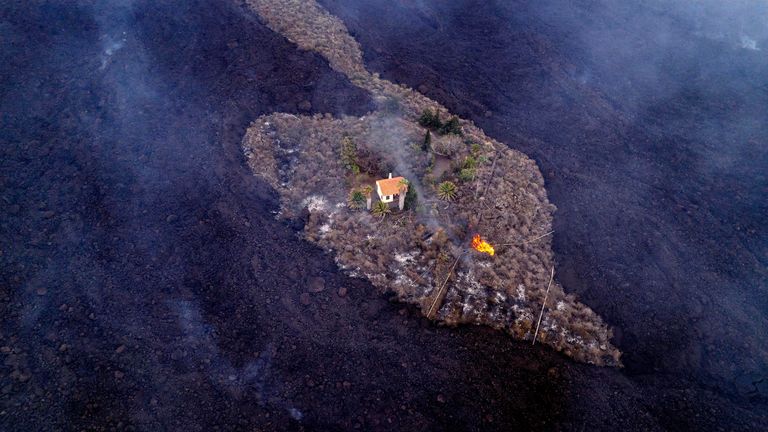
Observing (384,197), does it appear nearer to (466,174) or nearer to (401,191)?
(401,191)

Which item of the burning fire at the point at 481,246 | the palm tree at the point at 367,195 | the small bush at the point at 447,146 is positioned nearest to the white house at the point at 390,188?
the palm tree at the point at 367,195

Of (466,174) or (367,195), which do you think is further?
(466,174)

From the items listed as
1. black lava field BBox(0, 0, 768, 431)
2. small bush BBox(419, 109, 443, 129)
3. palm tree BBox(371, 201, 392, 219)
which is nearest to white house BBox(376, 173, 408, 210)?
palm tree BBox(371, 201, 392, 219)

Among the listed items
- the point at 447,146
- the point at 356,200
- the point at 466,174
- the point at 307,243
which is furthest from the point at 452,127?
the point at 307,243

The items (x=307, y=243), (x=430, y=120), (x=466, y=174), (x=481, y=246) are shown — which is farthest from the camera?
(x=430, y=120)

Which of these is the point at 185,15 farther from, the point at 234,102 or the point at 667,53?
the point at 667,53

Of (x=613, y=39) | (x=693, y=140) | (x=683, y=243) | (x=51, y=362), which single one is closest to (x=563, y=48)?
(x=613, y=39)
